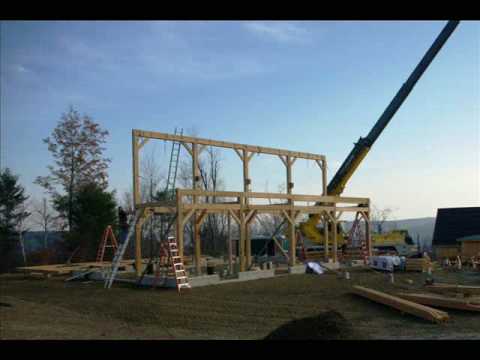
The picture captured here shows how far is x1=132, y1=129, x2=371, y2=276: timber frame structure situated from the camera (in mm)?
14898

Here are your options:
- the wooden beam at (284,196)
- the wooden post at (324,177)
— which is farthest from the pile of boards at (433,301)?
the wooden post at (324,177)

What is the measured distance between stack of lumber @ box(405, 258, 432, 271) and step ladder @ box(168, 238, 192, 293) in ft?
28.3

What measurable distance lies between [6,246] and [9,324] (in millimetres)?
20020

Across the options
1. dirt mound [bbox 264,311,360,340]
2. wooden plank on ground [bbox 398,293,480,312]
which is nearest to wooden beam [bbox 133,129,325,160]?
wooden plank on ground [bbox 398,293,480,312]

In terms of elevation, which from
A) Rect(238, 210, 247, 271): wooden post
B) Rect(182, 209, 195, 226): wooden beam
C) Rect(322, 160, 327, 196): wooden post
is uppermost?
Rect(322, 160, 327, 196): wooden post

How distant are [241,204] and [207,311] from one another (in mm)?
7127

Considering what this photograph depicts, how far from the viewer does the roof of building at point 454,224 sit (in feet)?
65.2

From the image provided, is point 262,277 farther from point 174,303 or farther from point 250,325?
point 250,325

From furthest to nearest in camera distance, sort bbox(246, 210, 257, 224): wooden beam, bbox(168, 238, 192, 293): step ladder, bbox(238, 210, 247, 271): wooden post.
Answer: bbox(246, 210, 257, 224): wooden beam
bbox(238, 210, 247, 271): wooden post
bbox(168, 238, 192, 293): step ladder

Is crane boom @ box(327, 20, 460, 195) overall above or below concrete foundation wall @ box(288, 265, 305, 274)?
above

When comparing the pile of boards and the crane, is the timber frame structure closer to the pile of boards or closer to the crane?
the crane

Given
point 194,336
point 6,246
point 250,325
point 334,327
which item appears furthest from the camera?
point 6,246
